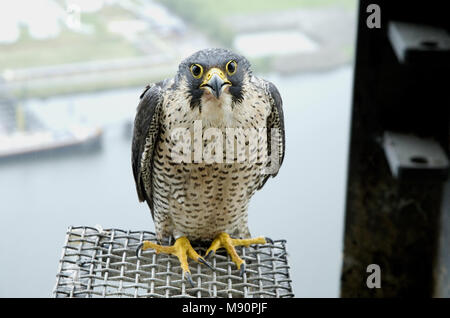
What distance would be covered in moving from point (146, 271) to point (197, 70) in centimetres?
82

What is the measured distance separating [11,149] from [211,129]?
3.60 feet

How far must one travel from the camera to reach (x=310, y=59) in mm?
3213

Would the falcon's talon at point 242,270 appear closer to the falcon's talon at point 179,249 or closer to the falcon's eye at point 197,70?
the falcon's talon at point 179,249

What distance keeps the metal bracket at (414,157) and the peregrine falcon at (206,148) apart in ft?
1.39

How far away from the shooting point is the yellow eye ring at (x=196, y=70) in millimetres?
2037

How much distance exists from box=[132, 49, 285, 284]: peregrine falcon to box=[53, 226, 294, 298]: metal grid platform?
0.15 ft

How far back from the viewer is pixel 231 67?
205 cm

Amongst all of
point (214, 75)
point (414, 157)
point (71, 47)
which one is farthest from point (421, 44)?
point (71, 47)

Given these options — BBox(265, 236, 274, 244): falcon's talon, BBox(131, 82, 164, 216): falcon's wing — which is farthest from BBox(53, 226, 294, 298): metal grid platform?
BBox(131, 82, 164, 216): falcon's wing

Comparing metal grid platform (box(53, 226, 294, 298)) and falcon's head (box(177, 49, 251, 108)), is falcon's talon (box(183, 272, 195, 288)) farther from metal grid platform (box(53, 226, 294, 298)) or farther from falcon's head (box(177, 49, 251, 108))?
falcon's head (box(177, 49, 251, 108))

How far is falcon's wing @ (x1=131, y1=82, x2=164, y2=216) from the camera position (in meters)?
2.29

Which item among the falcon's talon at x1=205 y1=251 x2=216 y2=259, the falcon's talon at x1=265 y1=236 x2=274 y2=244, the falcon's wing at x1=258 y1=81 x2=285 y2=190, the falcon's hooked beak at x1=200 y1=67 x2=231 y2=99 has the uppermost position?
the falcon's hooked beak at x1=200 y1=67 x2=231 y2=99

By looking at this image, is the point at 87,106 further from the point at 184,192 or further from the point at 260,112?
the point at 260,112

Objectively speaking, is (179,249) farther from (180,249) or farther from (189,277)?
(189,277)
